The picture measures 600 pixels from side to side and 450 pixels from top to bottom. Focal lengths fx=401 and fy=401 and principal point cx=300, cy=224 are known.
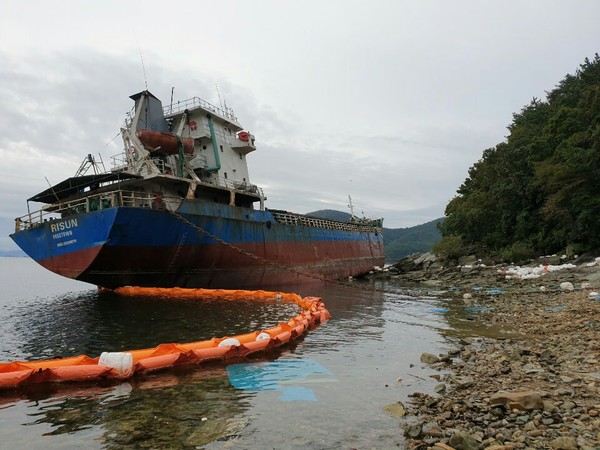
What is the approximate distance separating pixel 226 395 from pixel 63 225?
14200 mm

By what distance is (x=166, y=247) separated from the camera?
16984 mm

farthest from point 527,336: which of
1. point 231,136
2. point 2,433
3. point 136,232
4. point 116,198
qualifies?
point 231,136

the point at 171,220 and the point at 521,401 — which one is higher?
the point at 171,220

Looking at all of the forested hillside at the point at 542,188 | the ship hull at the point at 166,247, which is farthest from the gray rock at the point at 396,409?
the forested hillside at the point at 542,188

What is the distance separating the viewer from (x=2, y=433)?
432 centimetres

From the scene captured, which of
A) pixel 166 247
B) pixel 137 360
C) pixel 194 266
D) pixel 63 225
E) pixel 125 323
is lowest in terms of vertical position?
pixel 137 360

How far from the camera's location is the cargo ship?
52.7ft

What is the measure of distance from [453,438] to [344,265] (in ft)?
100

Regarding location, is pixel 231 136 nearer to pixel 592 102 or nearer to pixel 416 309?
pixel 416 309

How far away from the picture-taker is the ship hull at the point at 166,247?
15680mm

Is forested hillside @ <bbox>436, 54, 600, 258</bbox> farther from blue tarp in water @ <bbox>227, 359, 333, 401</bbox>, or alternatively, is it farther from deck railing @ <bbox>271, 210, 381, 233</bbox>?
blue tarp in water @ <bbox>227, 359, 333, 401</bbox>

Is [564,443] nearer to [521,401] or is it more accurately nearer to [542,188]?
[521,401]

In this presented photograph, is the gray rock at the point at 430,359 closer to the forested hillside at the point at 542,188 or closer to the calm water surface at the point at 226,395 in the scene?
the calm water surface at the point at 226,395

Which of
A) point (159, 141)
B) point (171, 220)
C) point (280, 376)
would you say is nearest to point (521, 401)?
point (280, 376)
